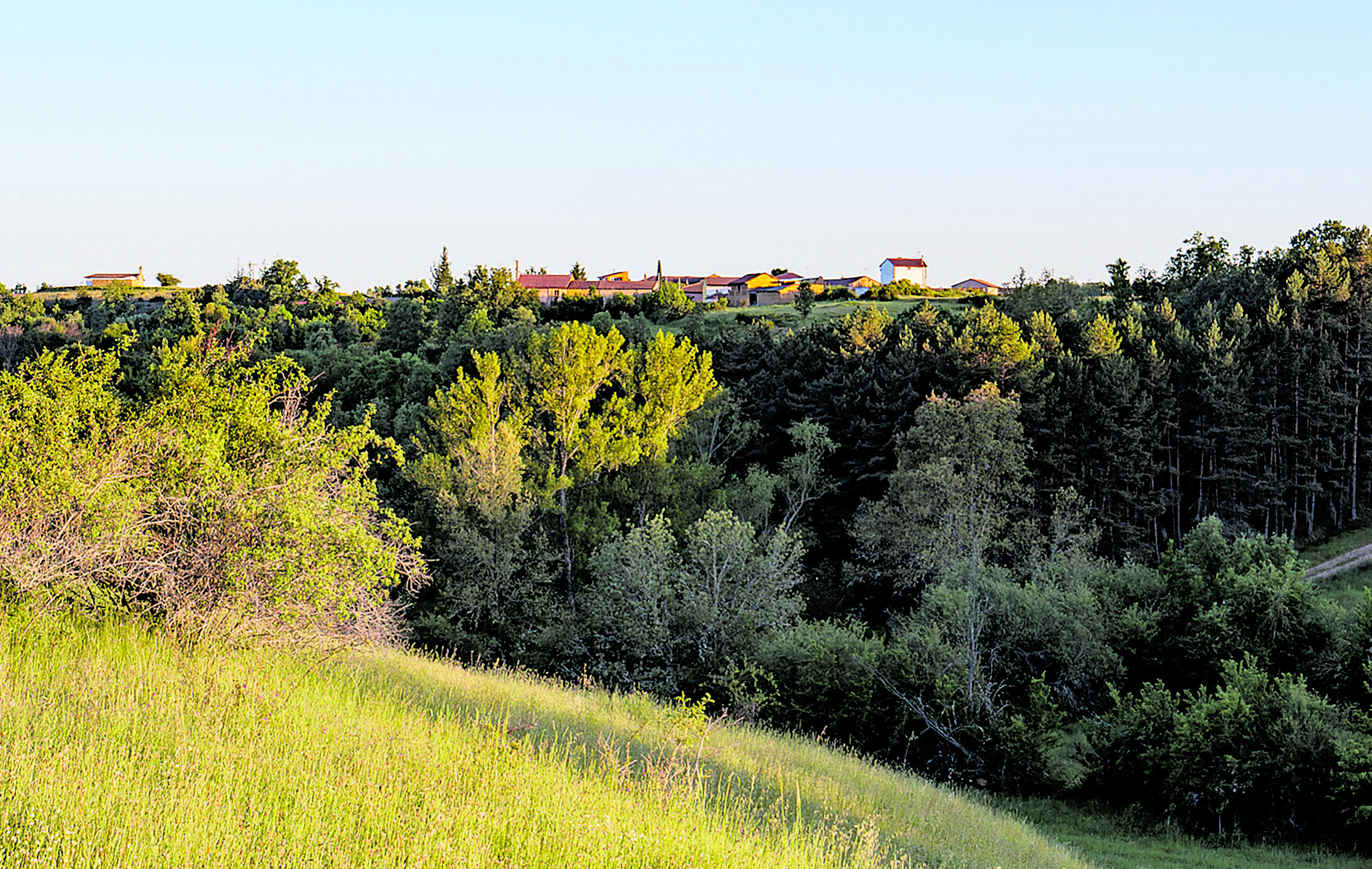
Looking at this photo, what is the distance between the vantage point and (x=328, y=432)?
13453 millimetres

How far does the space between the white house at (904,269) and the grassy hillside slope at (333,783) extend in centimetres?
13408

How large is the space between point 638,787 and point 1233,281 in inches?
2010

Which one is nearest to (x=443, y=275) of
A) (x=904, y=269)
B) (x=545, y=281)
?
(x=545, y=281)

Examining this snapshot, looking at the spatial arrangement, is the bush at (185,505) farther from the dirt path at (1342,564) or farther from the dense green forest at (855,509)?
the dirt path at (1342,564)

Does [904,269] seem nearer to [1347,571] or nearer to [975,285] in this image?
[975,285]

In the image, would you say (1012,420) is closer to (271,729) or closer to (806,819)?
(806,819)

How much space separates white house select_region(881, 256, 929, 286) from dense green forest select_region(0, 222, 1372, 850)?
241 feet

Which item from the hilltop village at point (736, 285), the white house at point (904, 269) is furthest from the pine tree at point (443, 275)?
the white house at point (904, 269)

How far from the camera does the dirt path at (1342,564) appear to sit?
35.4 metres

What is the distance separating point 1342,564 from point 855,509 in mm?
19127

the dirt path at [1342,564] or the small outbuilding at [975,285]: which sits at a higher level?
the small outbuilding at [975,285]

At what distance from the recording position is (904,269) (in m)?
140

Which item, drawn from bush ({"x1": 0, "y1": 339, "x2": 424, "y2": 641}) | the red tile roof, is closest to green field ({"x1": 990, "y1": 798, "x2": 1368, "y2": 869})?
bush ({"x1": 0, "y1": 339, "x2": 424, "y2": 641})

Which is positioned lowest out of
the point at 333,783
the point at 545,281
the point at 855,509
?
the point at 855,509
